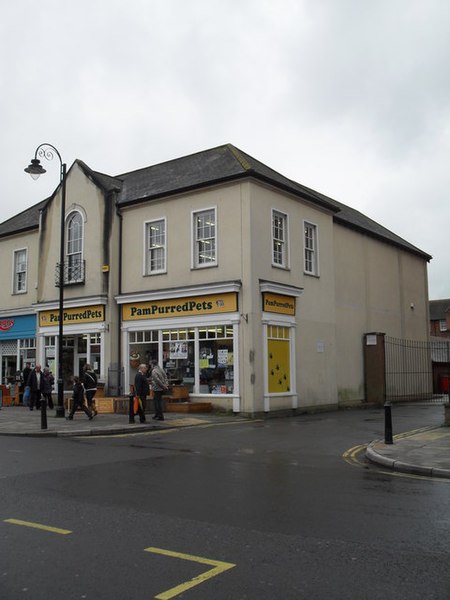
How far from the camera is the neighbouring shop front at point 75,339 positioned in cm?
2302

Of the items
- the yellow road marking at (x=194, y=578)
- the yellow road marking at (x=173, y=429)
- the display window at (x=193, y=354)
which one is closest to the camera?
Result: the yellow road marking at (x=194, y=578)

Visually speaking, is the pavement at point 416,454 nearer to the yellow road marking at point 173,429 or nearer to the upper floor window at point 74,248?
the yellow road marking at point 173,429

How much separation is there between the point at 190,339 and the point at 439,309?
52773 mm

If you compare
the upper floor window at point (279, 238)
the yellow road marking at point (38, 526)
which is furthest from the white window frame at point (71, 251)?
the yellow road marking at point (38, 526)

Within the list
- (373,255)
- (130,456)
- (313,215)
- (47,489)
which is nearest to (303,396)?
(313,215)

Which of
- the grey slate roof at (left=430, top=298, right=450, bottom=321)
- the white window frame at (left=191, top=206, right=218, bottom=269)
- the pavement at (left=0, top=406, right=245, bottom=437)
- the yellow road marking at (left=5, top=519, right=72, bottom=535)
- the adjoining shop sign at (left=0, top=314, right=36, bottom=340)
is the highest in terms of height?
the grey slate roof at (left=430, top=298, right=450, bottom=321)

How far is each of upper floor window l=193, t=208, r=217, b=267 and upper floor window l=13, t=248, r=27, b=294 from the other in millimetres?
10424

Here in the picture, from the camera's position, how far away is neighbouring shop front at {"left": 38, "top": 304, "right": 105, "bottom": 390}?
23.0m

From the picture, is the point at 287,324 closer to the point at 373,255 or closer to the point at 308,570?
the point at 373,255

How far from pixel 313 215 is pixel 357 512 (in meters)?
17.6

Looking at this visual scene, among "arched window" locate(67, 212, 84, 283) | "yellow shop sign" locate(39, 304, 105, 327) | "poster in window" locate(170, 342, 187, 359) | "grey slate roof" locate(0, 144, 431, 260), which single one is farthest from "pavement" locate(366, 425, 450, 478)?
"arched window" locate(67, 212, 84, 283)

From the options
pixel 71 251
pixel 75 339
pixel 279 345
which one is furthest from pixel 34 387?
pixel 279 345

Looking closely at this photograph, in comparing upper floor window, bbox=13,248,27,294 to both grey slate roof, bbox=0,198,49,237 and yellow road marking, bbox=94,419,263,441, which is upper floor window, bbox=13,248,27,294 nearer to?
grey slate roof, bbox=0,198,49,237

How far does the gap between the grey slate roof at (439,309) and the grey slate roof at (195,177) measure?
42.8 meters
